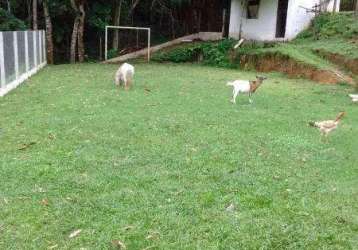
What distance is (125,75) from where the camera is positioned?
1195 centimetres

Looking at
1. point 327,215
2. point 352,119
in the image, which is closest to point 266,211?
point 327,215

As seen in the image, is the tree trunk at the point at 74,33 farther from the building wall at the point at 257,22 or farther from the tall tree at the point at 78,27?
the building wall at the point at 257,22

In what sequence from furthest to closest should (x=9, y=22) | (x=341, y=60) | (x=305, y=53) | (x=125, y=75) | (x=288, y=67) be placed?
(x=9, y=22), (x=305, y=53), (x=288, y=67), (x=341, y=60), (x=125, y=75)

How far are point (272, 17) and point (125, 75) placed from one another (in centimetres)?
1130

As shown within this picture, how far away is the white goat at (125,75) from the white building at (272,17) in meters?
10.7

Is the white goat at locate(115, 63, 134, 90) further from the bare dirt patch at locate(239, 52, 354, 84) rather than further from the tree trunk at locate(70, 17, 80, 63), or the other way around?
the tree trunk at locate(70, 17, 80, 63)

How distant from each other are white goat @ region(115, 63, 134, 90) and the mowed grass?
1819 mm

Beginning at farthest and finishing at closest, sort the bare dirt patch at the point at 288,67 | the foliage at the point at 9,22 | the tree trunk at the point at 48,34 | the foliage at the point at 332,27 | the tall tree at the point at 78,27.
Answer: the tree trunk at the point at 48,34 → the tall tree at the point at 78,27 → the foliage at the point at 9,22 → the foliage at the point at 332,27 → the bare dirt patch at the point at 288,67

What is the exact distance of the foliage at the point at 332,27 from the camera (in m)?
18.0

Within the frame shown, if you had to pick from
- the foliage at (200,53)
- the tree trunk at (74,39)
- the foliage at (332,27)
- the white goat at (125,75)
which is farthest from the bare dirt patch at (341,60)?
the tree trunk at (74,39)

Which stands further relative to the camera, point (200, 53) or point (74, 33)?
point (200, 53)

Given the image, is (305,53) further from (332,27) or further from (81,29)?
(81,29)

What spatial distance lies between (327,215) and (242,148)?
2250 millimetres

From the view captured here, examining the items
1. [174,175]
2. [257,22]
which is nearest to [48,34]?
[257,22]
